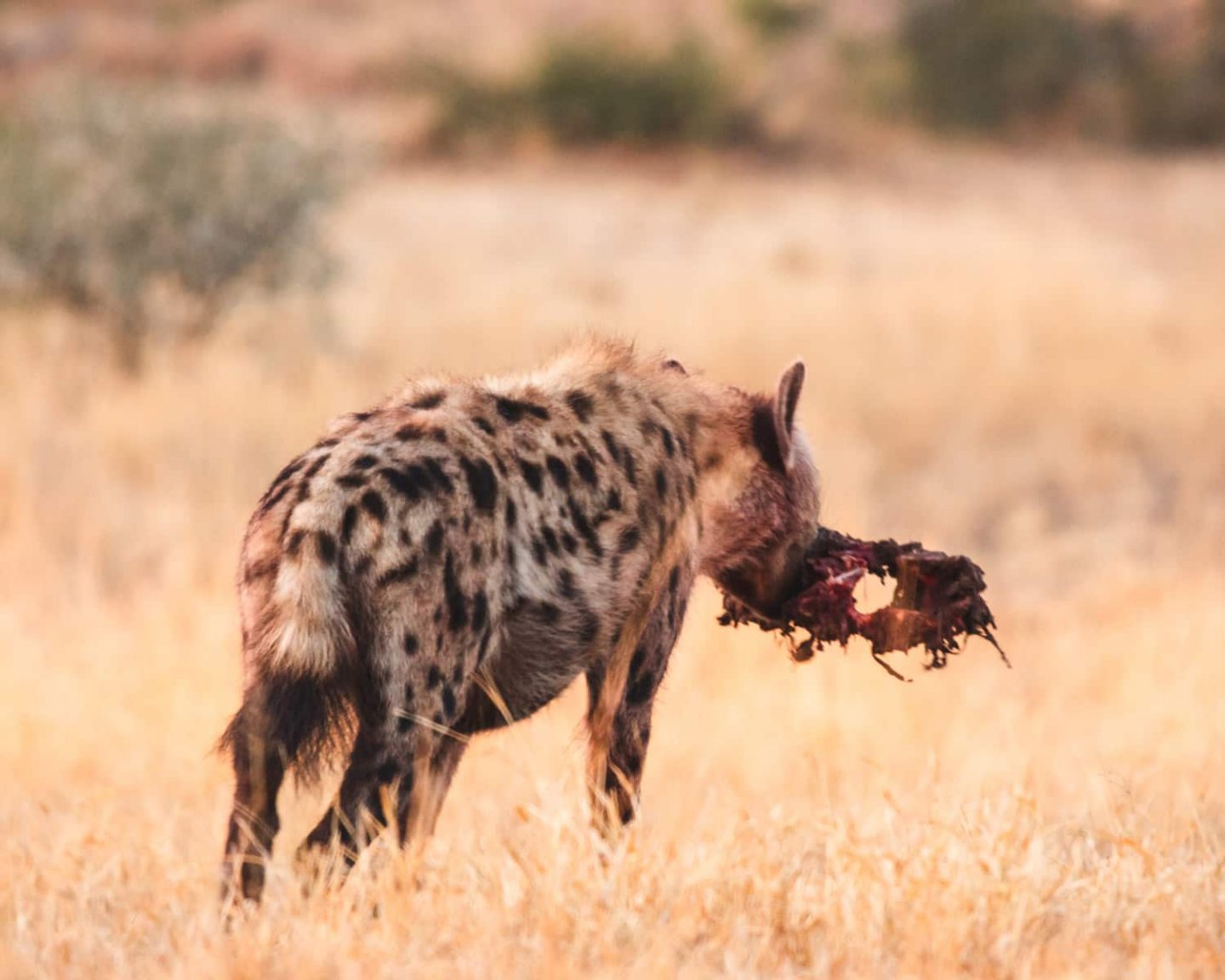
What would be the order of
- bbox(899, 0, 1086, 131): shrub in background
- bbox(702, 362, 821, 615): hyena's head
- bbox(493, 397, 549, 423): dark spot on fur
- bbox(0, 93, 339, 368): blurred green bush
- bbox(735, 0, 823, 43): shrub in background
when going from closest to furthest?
bbox(493, 397, 549, 423): dark spot on fur, bbox(702, 362, 821, 615): hyena's head, bbox(0, 93, 339, 368): blurred green bush, bbox(899, 0, 1086, 131): shrub in background, bbox(735, 0, 823, 43): shrub in background

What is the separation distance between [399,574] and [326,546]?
145 millimetres

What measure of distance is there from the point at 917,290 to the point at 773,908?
10.5 metres

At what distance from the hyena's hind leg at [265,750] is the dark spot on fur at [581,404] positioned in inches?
36.7

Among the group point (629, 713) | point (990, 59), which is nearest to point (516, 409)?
point (629, 713)

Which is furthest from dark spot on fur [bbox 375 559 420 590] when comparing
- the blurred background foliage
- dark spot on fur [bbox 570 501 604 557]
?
the blurred background foliage

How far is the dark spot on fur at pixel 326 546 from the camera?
11.3 ft

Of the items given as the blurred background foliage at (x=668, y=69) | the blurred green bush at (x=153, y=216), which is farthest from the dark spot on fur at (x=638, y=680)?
the blurred background foliage at (x=668, y=69)

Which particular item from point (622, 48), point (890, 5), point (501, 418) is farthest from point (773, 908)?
point (890, 5)

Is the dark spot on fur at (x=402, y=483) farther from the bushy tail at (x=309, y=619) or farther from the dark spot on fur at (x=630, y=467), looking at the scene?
the dark spot on fur at (x=630, y=467)

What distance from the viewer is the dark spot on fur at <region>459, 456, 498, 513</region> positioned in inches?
144

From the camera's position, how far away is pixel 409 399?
3941 millimetres

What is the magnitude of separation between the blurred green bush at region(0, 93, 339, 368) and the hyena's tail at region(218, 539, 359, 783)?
8.29 m

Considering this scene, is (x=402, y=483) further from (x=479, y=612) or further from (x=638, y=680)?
(x=638, y=680)

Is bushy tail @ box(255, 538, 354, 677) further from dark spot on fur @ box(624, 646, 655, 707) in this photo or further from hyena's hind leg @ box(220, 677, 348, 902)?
dark spot on fur @ box(624, 646, 655, 707)
